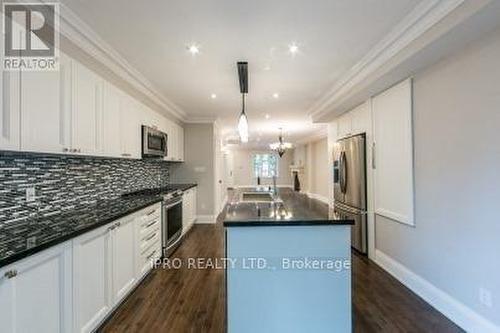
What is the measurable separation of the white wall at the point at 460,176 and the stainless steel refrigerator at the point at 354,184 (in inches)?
44.5

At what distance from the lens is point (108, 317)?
100 inches

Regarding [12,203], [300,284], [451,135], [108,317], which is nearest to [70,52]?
[12,203]

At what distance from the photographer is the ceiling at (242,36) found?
2.15m

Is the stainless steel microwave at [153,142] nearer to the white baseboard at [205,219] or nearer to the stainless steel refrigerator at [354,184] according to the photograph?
the white baseboard at [205,219]

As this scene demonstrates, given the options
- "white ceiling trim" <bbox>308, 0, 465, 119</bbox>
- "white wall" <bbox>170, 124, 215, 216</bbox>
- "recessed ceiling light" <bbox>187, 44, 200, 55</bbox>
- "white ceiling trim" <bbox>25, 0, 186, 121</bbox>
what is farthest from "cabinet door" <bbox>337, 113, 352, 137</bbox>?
"white ceiling trim" <bbox>25, 0, 186, 121</bbox>

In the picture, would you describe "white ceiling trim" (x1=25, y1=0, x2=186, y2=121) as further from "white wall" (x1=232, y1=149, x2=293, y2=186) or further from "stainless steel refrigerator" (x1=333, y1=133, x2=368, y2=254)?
"white wall" (x1=232, y1=149, x2=293, y2=186)

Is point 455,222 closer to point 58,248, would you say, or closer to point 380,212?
point 380,212

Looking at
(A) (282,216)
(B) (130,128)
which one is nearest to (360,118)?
(A) (282,216)

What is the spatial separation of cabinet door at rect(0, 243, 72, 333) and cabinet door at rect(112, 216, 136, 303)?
690 mm

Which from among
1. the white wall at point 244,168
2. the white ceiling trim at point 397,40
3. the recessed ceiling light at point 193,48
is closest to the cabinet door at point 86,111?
the recessed ceiling light at point 193,48

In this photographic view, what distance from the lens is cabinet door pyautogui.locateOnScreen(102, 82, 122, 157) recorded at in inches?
118

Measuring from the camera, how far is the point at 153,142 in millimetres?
4414

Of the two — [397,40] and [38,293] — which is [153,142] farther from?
[397,40]

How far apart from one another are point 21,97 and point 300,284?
→ 239cm
